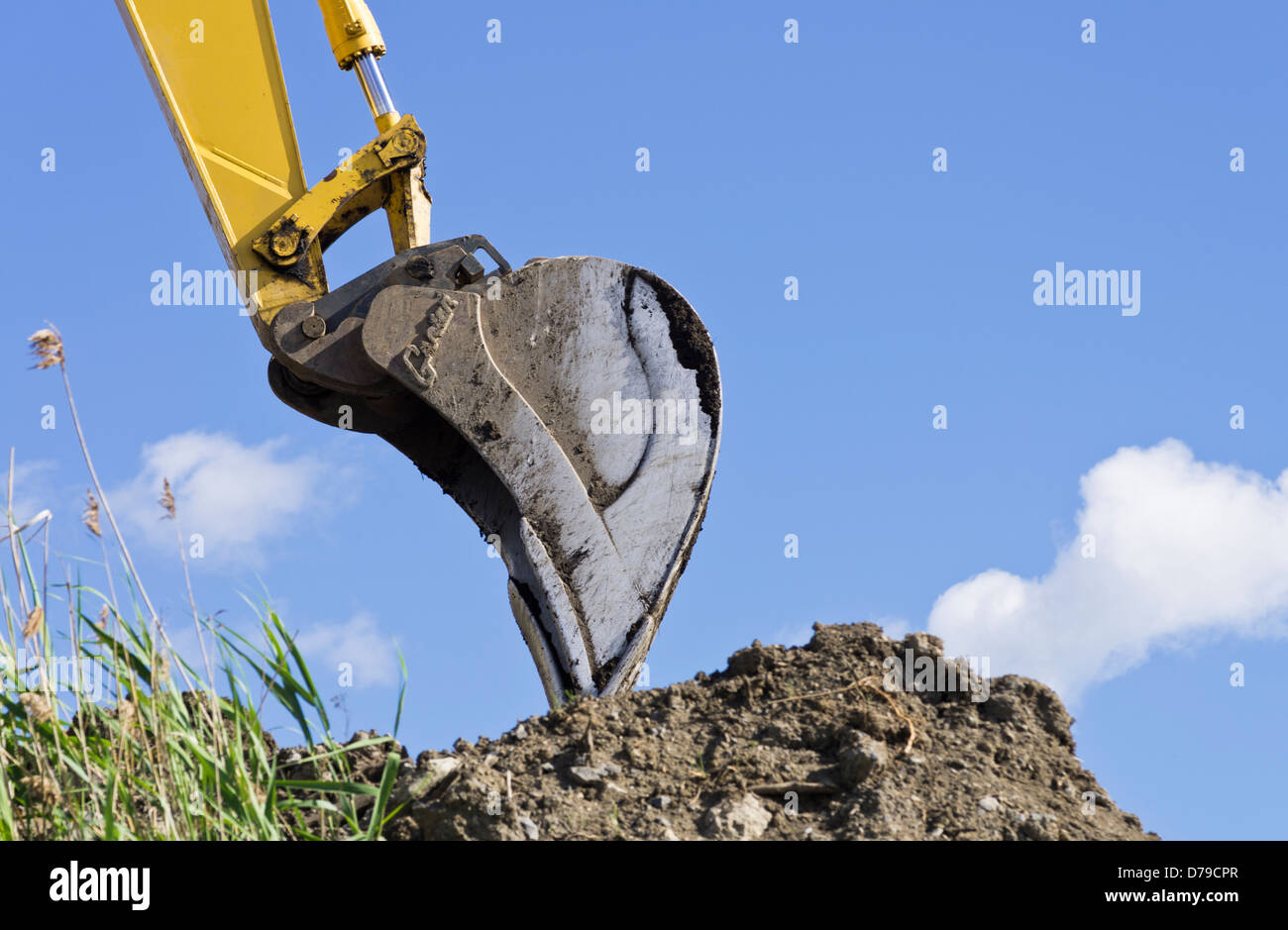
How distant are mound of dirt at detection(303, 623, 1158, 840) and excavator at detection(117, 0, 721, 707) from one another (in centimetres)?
57

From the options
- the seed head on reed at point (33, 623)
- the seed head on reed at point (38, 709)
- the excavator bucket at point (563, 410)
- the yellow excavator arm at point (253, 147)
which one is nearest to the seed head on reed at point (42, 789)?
the seed head on reed at point (38, 709)

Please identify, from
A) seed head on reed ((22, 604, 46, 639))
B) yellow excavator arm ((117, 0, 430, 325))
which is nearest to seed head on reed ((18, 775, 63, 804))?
seed head on reed ((22, 604, 46, 639))

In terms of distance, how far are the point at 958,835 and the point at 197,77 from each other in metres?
4.12

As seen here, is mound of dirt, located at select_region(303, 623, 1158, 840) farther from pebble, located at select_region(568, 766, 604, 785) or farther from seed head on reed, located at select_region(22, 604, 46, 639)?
seed head on reed, located at select_region(22, 604, 46, 639)

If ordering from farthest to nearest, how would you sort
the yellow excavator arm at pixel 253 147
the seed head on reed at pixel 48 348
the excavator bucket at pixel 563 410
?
the yellow excavator arm at pixel 253 147 → the excavator bucket at pixel 563 410 → the seed head on reed at pixel 48 348

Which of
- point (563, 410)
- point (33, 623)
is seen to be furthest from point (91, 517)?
point (563, 410)

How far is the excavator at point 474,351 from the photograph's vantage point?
15.2 feet

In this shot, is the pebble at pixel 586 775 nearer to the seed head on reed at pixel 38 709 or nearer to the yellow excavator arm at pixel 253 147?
the seed head on reed at pixel 38 709

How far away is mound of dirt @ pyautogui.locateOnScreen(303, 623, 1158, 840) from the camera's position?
3525 mm

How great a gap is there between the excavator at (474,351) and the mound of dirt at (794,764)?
0.57 m
